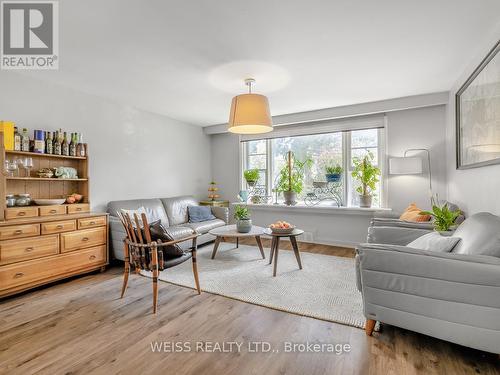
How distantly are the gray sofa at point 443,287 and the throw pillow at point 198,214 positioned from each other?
336 centimetres

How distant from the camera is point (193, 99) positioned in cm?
409

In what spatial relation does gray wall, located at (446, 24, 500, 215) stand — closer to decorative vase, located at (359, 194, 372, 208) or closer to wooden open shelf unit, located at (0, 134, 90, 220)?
decorative vase, located at (359, 194, 372, 208)

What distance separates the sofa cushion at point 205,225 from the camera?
4.38 meters

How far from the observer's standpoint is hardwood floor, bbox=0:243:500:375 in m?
1.65

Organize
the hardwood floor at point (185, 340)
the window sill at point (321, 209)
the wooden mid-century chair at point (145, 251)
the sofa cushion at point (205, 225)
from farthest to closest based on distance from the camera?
the window sill at point (321, 209)
the sofa cushion at point (205, 225)
the wooden mid-century chair at point (145, 251)
the hardwood floor at point (185, 340)

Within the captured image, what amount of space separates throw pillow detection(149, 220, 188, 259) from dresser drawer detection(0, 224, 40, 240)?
1.37 metres

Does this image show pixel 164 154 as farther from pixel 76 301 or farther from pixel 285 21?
pixel 285 21

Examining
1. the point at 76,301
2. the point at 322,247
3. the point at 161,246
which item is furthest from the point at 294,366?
the point at 322,247

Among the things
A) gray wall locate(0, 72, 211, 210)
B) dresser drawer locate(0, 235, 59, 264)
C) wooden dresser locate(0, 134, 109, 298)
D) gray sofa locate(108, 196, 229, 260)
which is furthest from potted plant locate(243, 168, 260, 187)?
dresser drawer locate(0, 235, 59, 264)

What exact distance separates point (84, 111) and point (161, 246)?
2.63 m

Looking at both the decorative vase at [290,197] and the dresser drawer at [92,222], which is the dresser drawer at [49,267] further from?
the decorative vase at [290,197]

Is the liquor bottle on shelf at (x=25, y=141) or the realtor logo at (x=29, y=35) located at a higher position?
the realtor logo at (x=29, y=35)

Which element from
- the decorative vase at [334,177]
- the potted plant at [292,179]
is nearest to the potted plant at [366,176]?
the decorative vase at [334,177]

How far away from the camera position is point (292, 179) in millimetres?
5301
